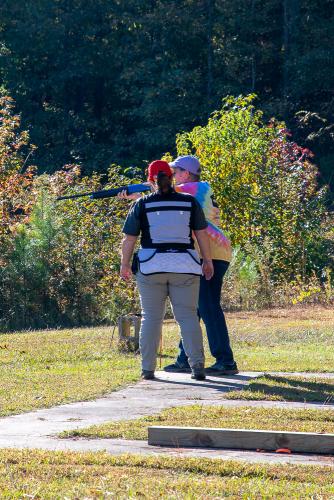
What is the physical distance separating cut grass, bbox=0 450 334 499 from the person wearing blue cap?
4.11 m

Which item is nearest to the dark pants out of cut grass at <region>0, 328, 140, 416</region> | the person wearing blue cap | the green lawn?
the person wearing blue cap

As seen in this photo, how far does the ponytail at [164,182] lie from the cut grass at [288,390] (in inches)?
69.7

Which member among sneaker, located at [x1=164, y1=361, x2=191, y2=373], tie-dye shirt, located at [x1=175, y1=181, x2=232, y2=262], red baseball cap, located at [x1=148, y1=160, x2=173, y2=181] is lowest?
sneaker, located at [x1=164, y1=361, x2=191, y2=373]

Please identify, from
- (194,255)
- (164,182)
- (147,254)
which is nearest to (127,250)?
(147,254)

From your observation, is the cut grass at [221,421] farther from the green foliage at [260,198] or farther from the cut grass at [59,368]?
the green foliage at [260,198]

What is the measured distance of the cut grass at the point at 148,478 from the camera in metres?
5.60

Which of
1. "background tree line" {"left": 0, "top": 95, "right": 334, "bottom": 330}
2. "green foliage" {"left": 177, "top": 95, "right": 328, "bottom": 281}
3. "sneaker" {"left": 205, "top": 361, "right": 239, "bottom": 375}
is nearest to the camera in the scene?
"sneaker" {"left": 205, "top": 361, "right": 239, "bottom": 375}

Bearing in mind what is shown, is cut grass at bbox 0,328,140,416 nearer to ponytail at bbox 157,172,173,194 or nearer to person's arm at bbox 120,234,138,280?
person's arm at bbox 120,234,138,280

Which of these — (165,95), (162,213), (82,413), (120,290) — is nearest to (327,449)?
(82,413)

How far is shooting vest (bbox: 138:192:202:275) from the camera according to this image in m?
9.79

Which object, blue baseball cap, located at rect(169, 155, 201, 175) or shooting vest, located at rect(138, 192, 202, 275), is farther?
blue baseball cap, located at rect(169, 155, 201, 175)

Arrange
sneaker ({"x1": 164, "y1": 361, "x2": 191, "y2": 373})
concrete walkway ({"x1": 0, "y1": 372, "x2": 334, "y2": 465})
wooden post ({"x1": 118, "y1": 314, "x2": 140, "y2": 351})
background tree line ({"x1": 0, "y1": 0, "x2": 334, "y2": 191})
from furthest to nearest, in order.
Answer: background tree line ({"x1": 0, "y1": 0, "x2": 334, "y2": 191}) → wooden post ({"x1": 118, "y1": 314, "x2": 140, "y2": 351}) → sneaker ({"x1": 164, "y1": 361, "x2": 191, "y2": 373}) → concrete walkway ({"x1": 0, "y1": 372, "x2": 334, "y2": 465})

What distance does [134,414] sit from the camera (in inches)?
327

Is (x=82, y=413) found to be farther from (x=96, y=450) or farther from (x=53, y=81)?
(x=53, y=81)
